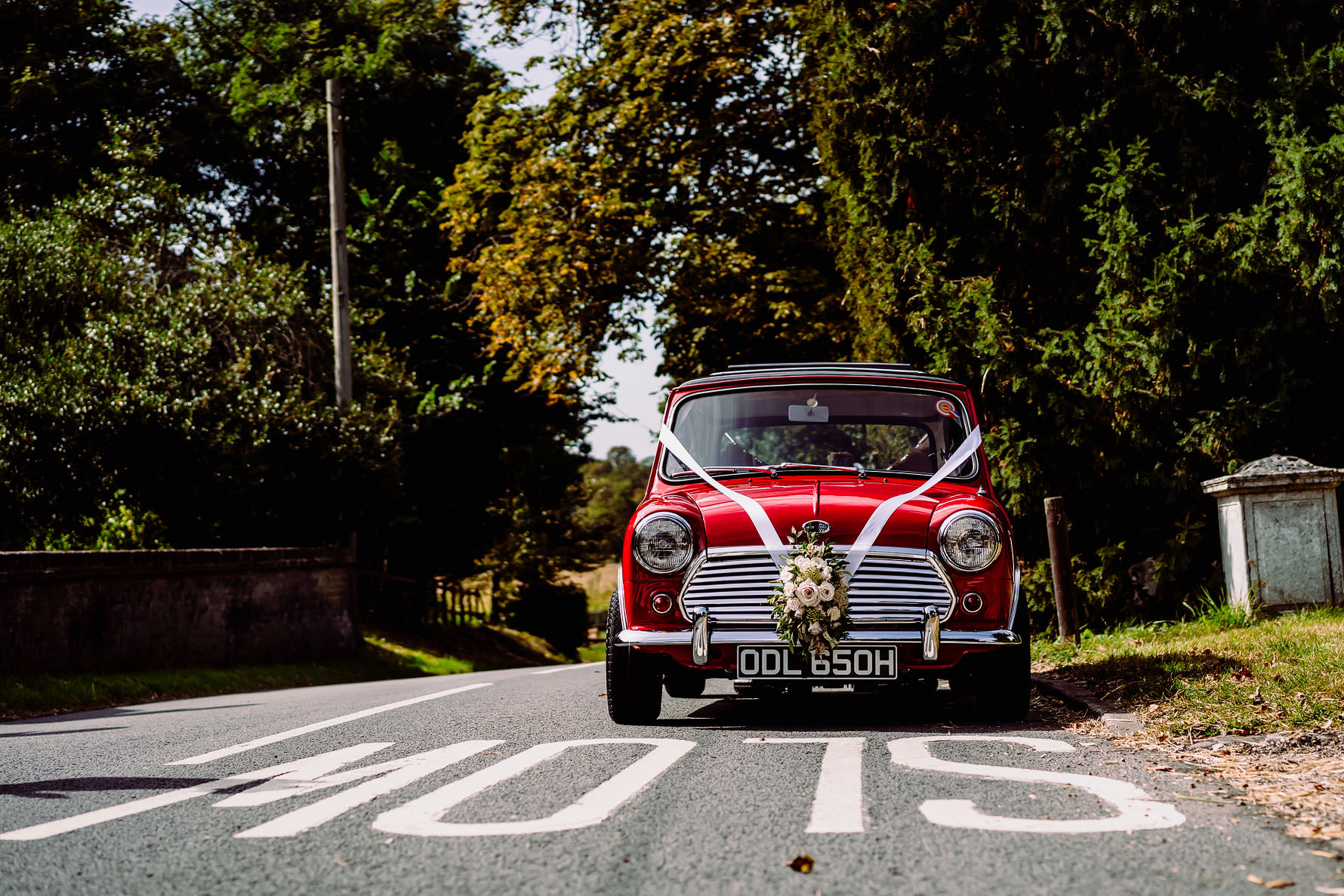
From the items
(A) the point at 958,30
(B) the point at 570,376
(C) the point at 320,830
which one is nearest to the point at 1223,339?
(A) the point at 958,30

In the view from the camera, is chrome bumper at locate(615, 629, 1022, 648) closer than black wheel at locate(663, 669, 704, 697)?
Yes

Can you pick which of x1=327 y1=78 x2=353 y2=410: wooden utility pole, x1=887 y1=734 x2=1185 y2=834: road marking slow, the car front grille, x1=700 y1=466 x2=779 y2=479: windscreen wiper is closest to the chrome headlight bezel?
the car front grille

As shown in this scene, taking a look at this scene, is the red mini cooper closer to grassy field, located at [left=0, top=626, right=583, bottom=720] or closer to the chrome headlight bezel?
the chrome headlight bezel

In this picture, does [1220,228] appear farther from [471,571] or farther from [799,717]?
[471,571]

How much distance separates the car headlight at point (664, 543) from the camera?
21.9 feet

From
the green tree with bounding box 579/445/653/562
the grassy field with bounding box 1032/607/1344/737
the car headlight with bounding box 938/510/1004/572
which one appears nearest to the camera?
the grassy field with bounding box 1032/607/1344/737

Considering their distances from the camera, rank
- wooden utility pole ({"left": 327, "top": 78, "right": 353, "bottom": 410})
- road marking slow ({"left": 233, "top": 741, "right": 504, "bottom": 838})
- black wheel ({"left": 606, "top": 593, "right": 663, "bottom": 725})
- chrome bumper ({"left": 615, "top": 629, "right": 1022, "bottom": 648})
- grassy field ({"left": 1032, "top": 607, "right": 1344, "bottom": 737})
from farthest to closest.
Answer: wooden utility pole ({"left": 327, "top": 78, "right": 353, "bottom": 410}) → black wheel ({"left": 606, "top": 593, "right": 663, "bottom": 725}) → chrome bumper ({"left": 615, "top": 629, "right": 1022, "bottom": 648}) → grassy field ({"left": 1032, "top": 607, "right": 1344, "bottom": 737}) → road marking slow ({"left": 233, "top": 741, "right": 504, "bottom": 838})

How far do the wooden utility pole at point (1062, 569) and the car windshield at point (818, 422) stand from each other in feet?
11.6

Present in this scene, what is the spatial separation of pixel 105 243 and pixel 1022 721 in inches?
738

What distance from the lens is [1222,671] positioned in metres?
7.42

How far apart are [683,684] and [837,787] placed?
3.27 m

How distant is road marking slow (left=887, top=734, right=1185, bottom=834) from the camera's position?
4.15 meters

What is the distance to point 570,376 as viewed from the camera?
20.1 metres

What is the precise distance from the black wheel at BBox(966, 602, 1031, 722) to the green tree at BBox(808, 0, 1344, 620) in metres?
5.01
